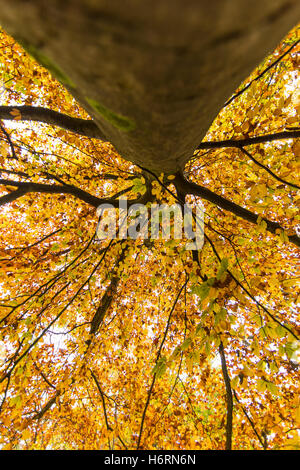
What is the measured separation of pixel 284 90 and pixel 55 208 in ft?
22.0

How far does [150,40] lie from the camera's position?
19.0 inches

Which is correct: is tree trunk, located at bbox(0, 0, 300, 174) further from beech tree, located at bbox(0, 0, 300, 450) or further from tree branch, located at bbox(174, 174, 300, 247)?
tree branch, located at bbox(174, 174, 300, 247)

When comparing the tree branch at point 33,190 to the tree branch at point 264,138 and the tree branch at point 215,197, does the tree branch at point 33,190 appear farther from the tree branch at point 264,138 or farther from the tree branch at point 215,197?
the tree branch at point 264,138

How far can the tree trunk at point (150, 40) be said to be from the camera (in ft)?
1.44

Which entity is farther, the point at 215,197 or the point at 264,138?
the point at 215,197

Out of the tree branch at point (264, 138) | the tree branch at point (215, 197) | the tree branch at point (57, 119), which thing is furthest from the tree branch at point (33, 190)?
the tree branch at point (264, 138)

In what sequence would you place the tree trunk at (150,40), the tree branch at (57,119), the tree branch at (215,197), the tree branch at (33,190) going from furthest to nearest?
the tree branch at (215,197) < the tree branch at (57,119) < the tree branch at (33,190) < the tree trunk at (150,40)

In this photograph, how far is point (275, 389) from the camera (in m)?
1.42

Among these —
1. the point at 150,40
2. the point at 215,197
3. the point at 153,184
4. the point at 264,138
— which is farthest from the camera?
the point at 153,184

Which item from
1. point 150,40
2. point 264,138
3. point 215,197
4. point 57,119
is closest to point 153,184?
point 215,197

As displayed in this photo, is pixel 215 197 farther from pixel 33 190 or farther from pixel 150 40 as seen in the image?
pixel 150 40
